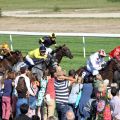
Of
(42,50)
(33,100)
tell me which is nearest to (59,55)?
(42,50)

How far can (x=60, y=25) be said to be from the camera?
104 ft

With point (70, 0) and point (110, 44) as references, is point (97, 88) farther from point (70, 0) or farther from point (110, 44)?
point (70, 0)

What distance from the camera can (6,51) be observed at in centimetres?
1407

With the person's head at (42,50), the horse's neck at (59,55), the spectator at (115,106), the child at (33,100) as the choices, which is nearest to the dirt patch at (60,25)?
the horse's neck at (59,55)

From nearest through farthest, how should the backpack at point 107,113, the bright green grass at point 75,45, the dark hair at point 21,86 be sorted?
1. the backpack at point 107,113
2. the dark hair at point 21,86
3. the bright green grass at point 75,45

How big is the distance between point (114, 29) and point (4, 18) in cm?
1004

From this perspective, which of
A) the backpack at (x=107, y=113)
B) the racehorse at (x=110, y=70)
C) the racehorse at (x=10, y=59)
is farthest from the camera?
the racehorse at (x=10, y=59)

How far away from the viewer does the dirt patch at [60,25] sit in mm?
29344

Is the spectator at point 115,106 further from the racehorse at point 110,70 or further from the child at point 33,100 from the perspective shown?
the racehorse at point 110,70

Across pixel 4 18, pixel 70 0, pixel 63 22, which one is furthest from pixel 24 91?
pixel 70 0

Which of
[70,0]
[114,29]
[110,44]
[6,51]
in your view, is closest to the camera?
[6,51]

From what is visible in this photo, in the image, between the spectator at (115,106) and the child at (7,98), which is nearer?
the spectator at (115,106)

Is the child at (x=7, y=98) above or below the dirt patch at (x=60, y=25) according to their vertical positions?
below

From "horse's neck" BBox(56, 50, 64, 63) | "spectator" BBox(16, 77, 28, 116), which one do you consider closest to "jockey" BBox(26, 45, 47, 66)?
"horse's neck" BBox(56, 50, 64, 63)
